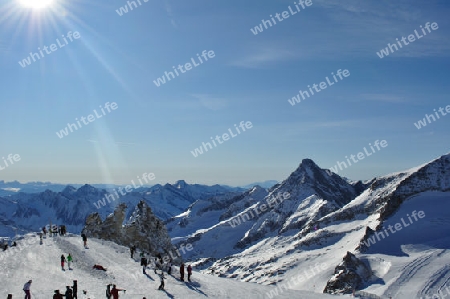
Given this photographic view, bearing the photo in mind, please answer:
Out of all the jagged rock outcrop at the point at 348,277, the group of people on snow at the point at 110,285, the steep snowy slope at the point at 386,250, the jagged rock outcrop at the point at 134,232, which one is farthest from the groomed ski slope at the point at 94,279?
the jagged rock outcrop at the point at 348,277

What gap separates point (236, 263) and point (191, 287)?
15991 cm

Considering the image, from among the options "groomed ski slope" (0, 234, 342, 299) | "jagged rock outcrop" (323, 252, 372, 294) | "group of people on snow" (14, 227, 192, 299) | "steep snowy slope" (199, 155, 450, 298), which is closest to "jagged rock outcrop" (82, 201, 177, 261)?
"group of people on snow" (14, 227, 192, 299)

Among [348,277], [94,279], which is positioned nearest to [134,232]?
[94,279]

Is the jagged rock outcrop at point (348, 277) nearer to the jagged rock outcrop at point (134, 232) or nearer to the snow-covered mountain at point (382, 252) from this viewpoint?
the snow-covered mountain at point (382, 252)

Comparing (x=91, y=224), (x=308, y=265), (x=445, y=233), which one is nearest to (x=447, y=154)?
(x=445, y=233)

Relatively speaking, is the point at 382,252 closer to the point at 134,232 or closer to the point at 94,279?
the point at 134,232

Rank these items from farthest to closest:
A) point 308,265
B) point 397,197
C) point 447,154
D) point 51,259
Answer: point 447,154
point 397,197
point 308,265
point 51,259

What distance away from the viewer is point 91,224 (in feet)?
275

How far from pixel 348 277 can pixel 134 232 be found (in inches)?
2281

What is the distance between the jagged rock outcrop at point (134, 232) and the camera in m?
81.6

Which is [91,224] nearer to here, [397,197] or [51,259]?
[51,259]

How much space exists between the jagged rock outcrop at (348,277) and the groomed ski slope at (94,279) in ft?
207

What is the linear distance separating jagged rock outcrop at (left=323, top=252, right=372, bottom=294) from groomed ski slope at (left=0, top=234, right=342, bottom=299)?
Answer: 6304 centimetres

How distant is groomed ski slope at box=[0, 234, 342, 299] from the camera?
129ft
